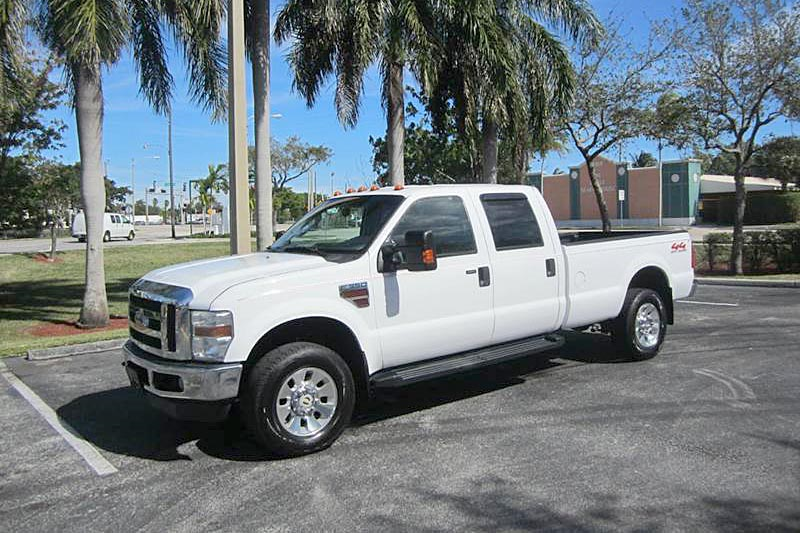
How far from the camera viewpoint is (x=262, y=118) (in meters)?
11.9

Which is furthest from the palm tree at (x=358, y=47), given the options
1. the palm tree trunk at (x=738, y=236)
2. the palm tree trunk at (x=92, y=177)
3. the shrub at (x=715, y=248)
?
the shrub at (x=715, y=248)

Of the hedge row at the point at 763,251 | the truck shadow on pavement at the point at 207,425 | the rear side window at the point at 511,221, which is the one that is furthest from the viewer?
the hedge row at the point at 763,251

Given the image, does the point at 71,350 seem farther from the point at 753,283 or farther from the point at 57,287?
the point at 753,283

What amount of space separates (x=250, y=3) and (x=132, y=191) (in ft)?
313

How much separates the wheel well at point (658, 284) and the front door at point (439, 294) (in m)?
2.76

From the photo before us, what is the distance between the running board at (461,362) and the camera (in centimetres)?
535

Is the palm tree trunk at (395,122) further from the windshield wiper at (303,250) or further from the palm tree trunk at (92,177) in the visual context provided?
the windshield wiper at (303,250)

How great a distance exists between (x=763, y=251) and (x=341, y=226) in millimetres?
15442

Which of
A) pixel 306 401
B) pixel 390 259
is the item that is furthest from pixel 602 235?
pixel 306 401

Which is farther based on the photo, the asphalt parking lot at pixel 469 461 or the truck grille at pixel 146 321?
the truck grille at pixel 146 321

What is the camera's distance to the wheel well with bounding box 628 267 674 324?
7883 millimetres

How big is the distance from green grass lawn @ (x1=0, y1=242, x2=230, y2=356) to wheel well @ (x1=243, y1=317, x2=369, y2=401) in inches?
230

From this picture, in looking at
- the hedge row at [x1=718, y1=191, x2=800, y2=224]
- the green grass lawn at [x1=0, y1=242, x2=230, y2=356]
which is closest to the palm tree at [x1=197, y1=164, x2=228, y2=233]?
the green grass lawn at [x1=0, y1=242, x2=230, y2=356]

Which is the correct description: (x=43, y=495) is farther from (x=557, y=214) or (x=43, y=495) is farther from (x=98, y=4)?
(x=557, y=214)
